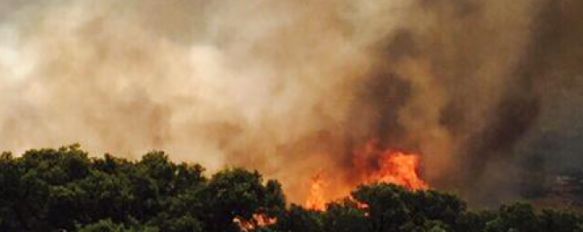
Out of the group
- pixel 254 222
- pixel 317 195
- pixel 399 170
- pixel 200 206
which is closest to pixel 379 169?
pixel 399 170

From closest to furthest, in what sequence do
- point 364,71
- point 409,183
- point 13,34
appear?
point 409,183 → point 364,71 → point 13,34

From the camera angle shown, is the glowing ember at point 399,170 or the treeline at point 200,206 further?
the glowing ember at point 399,170

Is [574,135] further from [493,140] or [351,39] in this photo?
[351,39]

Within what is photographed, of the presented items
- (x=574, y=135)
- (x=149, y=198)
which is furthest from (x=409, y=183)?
(x=149, y=198)

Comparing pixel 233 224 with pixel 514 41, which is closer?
pixel 233 224

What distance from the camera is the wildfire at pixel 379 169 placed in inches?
2719

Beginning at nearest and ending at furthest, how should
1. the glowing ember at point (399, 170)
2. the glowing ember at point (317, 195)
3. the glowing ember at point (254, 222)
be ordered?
the glowing ember at point (254, 222) < the glowing ember at point (399, 170) < the glowing ember at point (317, 195)

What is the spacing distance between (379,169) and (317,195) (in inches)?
201

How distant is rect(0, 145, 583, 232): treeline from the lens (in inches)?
1606

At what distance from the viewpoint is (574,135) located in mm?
75875

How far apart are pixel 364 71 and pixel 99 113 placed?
2252cm

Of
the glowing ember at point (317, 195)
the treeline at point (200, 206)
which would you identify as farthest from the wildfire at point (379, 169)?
the treeline at point (200, 206)

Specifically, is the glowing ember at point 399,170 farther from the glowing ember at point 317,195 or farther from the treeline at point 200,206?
the treeline at point 200,206

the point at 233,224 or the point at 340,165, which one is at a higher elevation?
the point at 340,165
